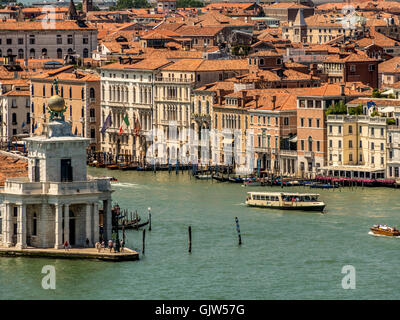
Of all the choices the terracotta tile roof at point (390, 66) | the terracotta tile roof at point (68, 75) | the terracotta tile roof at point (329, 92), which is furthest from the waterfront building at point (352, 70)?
the terracotta tile roof at point (329, 92)

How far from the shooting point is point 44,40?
116 metres

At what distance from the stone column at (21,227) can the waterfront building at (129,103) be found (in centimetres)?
3472

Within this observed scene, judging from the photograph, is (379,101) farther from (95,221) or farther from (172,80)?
(95,221)

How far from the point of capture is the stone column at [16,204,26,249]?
48.9 m

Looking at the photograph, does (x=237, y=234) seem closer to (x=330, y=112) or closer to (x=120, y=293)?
(x=120, y=293)

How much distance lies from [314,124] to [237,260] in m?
24.2

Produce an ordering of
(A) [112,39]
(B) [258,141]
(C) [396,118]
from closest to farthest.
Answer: (C) [396,118] → (B) [258,141] → (A) [112,39]

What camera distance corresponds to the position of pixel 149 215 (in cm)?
5697

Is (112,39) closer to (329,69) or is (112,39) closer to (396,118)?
(329,69)

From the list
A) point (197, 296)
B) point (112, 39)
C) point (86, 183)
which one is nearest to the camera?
point (197, 296)

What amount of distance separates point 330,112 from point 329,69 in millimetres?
17106

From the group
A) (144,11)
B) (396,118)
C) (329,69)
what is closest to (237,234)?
(396,118)

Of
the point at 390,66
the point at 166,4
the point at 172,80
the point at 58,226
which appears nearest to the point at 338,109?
the point at 172,80

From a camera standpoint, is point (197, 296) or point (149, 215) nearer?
point (197, 296)
